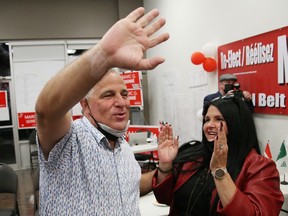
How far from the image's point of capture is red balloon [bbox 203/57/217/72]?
13.6ft

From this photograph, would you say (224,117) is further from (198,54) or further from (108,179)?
(198,54)

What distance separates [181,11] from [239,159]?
4.10 metres

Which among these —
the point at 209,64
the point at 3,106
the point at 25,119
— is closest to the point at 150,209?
the point at 209,64

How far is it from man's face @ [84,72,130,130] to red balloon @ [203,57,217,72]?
308 cm

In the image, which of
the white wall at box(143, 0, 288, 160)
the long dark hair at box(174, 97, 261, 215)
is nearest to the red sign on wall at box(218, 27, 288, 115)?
the white wall at box(143, 0, 288, 160)

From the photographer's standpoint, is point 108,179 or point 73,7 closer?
point 108,179

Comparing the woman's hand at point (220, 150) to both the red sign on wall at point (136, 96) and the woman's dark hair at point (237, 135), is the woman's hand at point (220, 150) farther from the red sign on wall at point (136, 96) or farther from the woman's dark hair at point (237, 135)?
the red sign on wall at point (136, 96)

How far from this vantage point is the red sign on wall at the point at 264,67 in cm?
295

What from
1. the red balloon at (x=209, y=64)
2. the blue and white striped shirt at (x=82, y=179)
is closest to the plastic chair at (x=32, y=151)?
the red balloon at (x=209, y=64)

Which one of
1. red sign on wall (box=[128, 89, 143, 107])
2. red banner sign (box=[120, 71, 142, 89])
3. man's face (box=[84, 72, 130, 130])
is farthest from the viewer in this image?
red sign on wall (box=[128, 89, 143, 107])

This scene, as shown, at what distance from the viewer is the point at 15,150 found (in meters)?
6.54

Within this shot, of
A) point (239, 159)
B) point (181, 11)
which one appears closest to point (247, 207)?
point (239, 159)

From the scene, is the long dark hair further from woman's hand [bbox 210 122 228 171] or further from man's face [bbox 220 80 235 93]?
man's face [bbox 220 80 235 93]

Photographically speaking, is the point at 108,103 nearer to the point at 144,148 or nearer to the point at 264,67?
the point at 264,67
